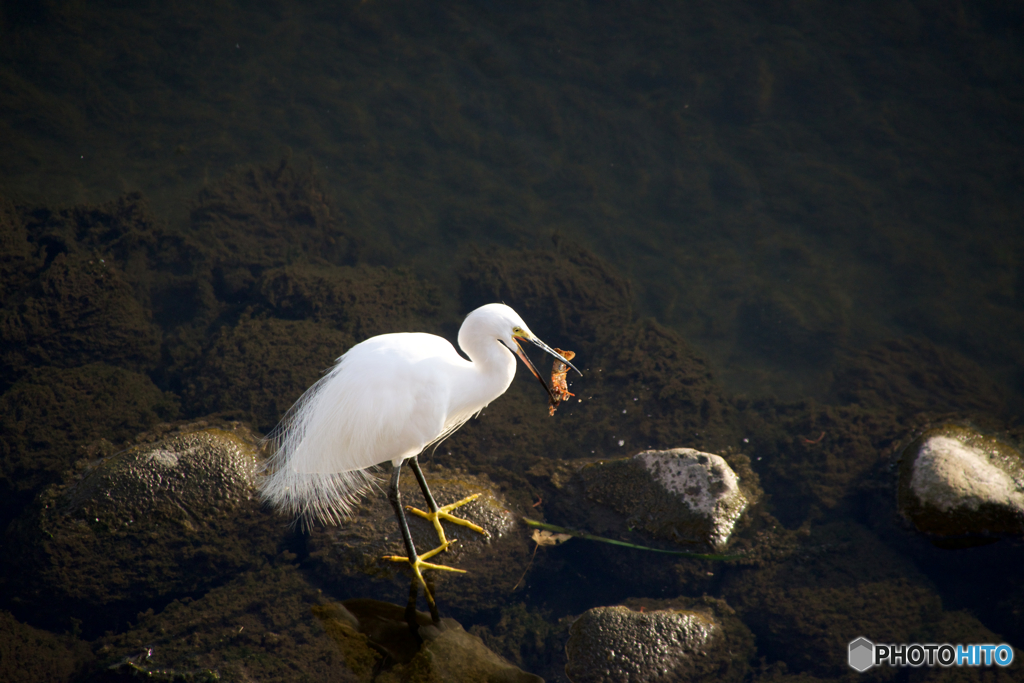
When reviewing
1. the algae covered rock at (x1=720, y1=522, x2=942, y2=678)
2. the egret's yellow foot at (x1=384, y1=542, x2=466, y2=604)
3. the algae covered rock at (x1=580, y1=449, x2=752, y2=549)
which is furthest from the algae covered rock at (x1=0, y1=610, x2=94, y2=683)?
the algae covered rock at (x1=720, y1=522, x2=942, y2=678)

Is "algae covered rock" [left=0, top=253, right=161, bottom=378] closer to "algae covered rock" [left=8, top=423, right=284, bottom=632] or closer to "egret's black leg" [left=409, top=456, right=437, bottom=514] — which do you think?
"algae covered rock" [left=8, top=423, right=284, bottom=632]

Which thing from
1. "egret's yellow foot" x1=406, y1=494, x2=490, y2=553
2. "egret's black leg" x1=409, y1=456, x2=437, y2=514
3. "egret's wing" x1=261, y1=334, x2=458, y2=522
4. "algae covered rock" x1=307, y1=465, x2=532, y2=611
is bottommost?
"algae covered rock" x1=307, y1=465, x2=532, y2=611

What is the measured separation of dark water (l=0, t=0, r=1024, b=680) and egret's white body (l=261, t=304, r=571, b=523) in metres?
1.15

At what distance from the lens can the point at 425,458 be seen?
13.7 feet

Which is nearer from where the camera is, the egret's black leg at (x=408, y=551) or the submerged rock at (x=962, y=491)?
the egret's black leg at (x=408, y=551)

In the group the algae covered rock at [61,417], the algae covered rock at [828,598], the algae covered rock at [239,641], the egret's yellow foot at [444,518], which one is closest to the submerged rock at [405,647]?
the algae covered rock at [239,641]

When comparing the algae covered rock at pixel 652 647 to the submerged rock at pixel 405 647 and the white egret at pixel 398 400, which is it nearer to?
the submerged rock at pixel 405 647

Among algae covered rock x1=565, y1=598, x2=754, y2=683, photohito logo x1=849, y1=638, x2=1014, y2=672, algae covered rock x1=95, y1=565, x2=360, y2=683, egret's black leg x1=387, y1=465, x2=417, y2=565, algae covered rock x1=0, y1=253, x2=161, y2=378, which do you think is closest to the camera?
algae covered rock x1=95, y1=565, x2=360, y2=683

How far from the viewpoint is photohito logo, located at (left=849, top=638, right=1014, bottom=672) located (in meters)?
3.13

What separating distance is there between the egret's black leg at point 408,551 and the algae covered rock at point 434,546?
0.18 ft

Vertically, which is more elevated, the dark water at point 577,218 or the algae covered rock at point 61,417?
the dark water at point 577,218

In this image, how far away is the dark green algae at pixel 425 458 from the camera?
3332 mm

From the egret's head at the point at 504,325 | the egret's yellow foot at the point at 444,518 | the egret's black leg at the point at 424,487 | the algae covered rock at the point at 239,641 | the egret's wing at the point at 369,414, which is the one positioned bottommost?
the algae covered rock at the point at 239,641

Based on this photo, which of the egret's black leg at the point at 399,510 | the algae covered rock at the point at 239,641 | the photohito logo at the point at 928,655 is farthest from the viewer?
the egret's black leg at the point at 399,510
